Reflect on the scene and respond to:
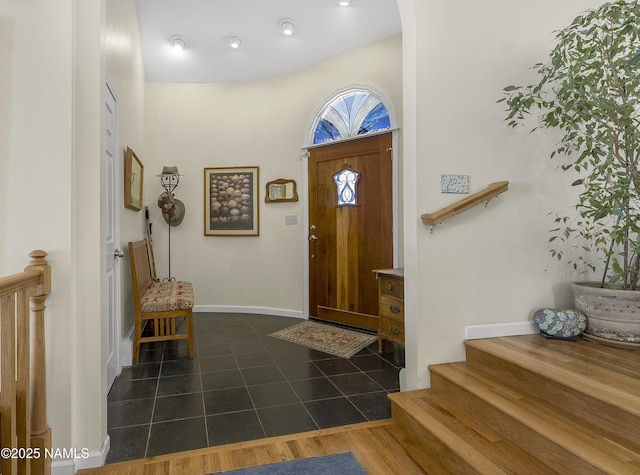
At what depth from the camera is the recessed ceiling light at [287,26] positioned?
4.11 m

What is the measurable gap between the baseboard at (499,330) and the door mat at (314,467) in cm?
103

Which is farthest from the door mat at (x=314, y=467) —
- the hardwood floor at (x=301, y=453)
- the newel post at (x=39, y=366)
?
the newel post at (x=39, y=366)

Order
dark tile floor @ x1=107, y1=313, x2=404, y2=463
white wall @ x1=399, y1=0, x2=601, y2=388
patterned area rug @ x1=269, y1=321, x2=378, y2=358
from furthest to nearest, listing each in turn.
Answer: patterned area rug @ x1=269, y1=321, x2=378, y2=358, white wall @ x1=399, y1=0, x2=601, y2=388, dark tile floor @ x1=107, y1=313, x2=404, y2=463

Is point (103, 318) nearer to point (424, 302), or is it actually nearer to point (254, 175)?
point (424, 302)

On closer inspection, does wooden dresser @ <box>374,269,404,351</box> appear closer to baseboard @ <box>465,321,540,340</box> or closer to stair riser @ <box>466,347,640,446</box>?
baseboard @ <box>465,321,540,340</box>

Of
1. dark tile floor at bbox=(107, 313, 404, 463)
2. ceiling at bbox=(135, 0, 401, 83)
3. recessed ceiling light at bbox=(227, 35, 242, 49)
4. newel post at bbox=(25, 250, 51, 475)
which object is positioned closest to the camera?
newel post at bbox=(25, 250, 51, 475)

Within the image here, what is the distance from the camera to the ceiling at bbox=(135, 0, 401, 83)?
152 inches

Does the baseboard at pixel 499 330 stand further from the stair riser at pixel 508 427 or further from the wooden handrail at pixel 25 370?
the wooden handrail at pixel 25 370

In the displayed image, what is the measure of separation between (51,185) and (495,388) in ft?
7.61

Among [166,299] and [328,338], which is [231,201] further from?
[328,338]

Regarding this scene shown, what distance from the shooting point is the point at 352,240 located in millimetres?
4270

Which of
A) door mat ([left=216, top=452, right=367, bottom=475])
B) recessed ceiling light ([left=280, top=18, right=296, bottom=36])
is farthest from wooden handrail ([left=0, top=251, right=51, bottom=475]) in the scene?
recessed ceiling light ([left=280, top=18, right=296, bottom=36])

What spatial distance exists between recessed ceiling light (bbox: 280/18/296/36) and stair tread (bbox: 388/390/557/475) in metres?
3.86

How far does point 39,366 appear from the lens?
64.6 inches
